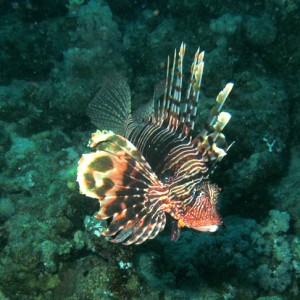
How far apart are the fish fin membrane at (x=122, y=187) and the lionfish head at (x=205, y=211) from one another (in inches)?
12.3

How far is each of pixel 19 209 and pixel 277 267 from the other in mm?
4379

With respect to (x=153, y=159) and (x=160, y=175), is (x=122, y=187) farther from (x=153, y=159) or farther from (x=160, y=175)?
(x=153, y=159)

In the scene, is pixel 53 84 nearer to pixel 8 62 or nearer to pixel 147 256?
pixel 8 62

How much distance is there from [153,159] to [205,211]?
911 millimetres

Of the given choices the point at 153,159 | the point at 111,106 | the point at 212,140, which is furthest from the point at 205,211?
the point at 111,106

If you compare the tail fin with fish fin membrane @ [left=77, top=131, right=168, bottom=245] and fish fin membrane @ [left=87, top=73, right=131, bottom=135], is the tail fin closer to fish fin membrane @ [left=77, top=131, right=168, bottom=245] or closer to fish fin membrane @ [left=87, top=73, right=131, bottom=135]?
fish fin membrane @ [left=77, top=131, right=168, bottom=245]

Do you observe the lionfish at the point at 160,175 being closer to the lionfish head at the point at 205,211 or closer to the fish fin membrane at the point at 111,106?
the lionfish head at the point at 205,211

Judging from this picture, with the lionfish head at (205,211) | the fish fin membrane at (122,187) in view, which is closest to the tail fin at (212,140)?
the lionfish head at (205,211)

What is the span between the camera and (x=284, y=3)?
827 centimetres

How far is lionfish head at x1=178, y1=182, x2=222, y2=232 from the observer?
2701 mm

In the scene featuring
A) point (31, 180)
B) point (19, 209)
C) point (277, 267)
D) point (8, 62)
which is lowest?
point (277, 267)

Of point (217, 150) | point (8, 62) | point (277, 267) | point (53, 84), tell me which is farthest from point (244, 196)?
point (8, 62)

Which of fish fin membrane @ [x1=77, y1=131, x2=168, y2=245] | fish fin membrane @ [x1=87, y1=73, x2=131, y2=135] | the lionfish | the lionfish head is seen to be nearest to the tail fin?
the lionfish

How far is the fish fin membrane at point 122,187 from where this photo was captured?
262 cm
